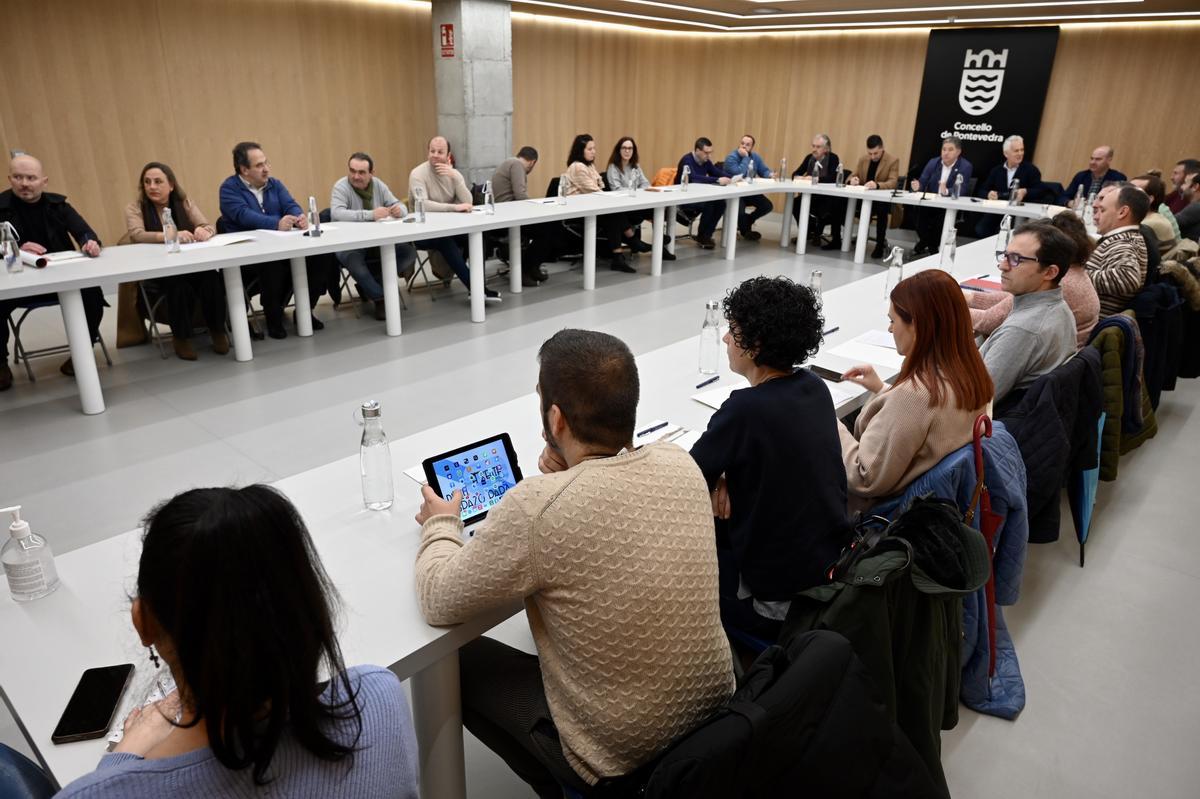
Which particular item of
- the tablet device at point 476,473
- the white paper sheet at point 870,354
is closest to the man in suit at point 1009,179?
the white paper sheet at point 870,354

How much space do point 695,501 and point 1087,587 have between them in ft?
7.10

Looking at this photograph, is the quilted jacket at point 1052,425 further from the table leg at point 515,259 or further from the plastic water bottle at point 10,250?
the plastic water bottle at point 10,250

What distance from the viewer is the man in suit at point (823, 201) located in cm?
812

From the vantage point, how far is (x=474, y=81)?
25.6 feet

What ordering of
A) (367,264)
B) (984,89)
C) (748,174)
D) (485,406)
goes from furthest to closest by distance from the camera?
(984,89)
(748,174)
(367,264)
(485,406)

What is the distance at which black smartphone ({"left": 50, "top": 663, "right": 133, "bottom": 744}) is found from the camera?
114cm

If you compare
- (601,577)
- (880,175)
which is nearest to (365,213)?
(601,577)

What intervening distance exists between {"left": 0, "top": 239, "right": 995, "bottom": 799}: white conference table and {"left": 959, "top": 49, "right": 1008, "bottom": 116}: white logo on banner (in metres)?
8.99

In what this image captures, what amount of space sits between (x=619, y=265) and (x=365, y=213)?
2.56 m

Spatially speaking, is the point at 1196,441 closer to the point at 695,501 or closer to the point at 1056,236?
the point at 1056,236

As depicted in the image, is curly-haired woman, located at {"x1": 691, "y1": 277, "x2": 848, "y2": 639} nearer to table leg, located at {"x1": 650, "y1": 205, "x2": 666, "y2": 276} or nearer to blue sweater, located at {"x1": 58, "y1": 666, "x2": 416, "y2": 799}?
blue sweater, located at {"x1": 58, "y1": 666, "x2": 416, "y2": 799}

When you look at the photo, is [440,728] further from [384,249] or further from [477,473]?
[384,249]

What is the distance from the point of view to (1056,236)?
2.51 meters

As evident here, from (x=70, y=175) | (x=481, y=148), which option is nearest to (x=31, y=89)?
(x=70, y=175)
